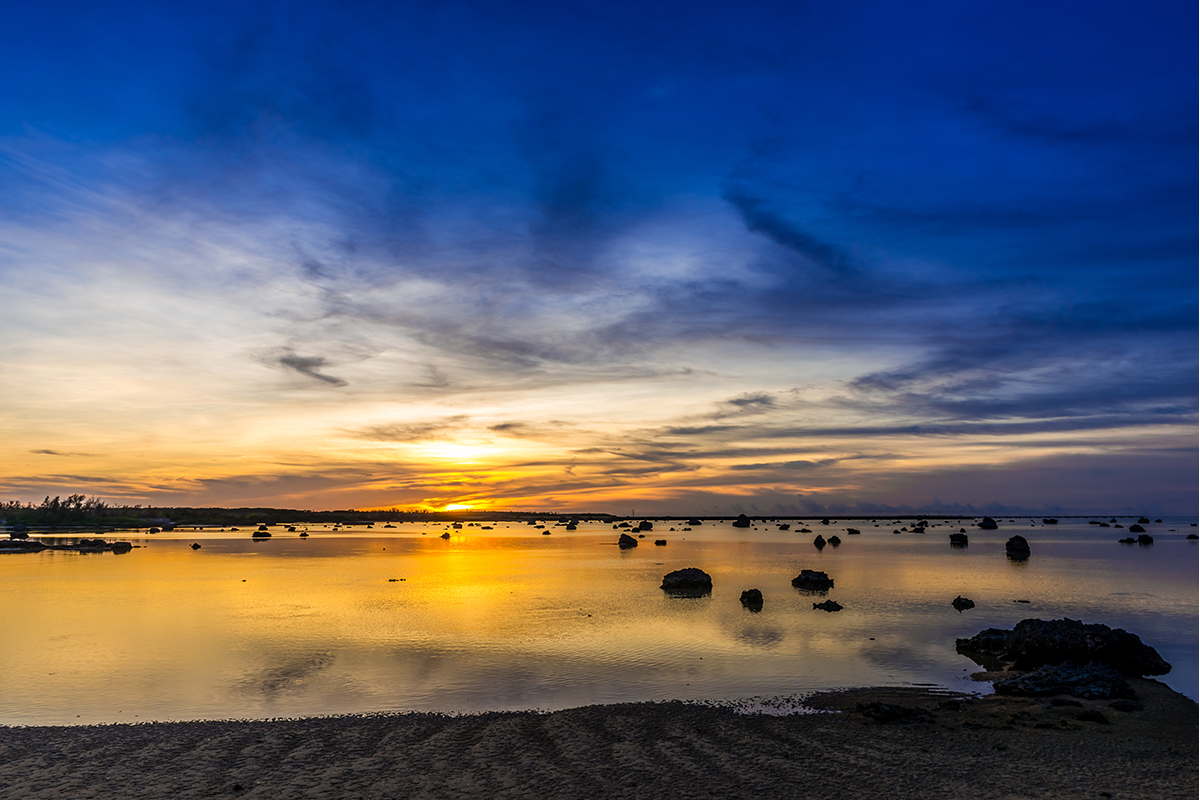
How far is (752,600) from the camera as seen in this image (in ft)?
134

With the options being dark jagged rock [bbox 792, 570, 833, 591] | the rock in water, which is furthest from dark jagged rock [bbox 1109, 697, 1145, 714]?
dark jagged rock [bbox 792, 570, 833, 591]

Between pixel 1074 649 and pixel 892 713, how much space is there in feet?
36.1

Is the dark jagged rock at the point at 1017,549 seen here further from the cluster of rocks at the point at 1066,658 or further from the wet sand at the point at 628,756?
the wet sand at the point at 628,756

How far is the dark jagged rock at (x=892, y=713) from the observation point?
1764cm

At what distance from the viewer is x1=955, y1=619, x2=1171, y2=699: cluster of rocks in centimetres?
2073

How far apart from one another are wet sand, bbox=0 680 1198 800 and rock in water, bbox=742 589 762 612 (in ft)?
68.8

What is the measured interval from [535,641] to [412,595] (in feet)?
65.9

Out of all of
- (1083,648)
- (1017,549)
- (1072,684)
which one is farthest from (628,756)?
(1017,549)

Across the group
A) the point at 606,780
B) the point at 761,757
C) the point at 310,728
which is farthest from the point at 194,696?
the point at 761,757

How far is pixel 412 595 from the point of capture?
4706 centimetres

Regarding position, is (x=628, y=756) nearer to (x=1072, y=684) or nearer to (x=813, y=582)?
(x=1072, y=684)

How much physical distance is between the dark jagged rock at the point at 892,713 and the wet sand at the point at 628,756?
0.57ft

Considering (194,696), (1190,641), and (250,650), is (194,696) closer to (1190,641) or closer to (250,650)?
(250,650)

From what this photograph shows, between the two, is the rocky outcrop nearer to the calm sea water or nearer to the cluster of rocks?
the cluster of rocks
